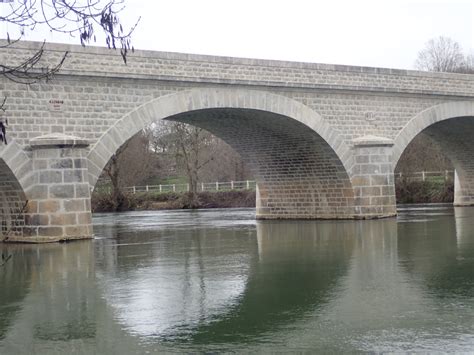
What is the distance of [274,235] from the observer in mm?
16625

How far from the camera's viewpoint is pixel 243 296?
8.07 m

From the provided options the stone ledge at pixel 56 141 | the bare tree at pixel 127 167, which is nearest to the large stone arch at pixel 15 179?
the stone ledge at pixel 56 141

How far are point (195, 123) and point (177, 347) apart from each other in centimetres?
1535

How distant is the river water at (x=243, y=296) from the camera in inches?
236

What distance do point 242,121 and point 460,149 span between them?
1137 cm

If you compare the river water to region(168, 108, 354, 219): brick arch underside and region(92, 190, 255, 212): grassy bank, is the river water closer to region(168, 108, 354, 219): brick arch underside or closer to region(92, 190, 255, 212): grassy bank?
region(168, 108, 354, 219): brick arch underside

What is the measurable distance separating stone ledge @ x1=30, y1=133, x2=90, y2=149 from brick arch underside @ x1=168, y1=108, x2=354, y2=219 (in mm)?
4465

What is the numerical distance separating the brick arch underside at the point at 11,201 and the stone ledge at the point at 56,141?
74 cm

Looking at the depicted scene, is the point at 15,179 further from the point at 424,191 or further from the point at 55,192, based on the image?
the point at 424,191

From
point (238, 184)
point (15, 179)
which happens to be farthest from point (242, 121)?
point (238, 184)

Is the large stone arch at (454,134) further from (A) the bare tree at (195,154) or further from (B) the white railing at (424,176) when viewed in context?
(A) the bare tree at (195,154)

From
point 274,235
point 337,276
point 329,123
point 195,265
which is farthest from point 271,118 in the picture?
point 337,276

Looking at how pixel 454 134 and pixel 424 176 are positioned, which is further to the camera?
pixel 424 176

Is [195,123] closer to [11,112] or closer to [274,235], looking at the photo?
[274,235]
